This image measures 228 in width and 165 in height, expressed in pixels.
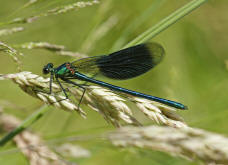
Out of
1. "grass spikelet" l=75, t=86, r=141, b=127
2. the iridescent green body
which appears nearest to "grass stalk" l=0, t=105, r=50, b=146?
"grass spikelet" l=75, t=86, r=141, b=127

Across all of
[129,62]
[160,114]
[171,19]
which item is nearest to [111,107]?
[160,114]

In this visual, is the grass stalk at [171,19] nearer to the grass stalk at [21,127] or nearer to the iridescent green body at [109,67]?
the iridescent green body at [109,67]

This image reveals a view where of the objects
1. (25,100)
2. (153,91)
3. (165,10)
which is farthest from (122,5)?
(25,100)

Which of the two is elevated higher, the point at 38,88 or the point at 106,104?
the point at 38,88

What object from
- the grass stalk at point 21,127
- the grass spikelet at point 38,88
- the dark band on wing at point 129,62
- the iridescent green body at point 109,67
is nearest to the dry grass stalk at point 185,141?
the grass spikelet at point 38,88

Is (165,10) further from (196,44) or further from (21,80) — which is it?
(21,80)

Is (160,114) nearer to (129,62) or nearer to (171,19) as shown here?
(171,19)
